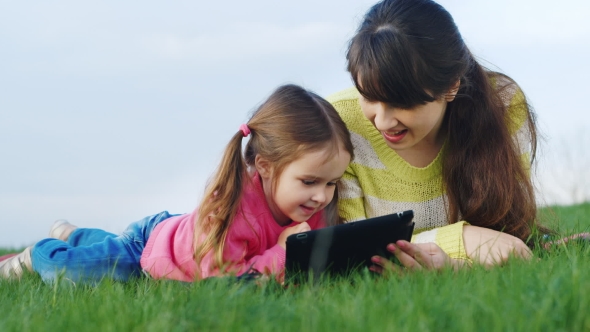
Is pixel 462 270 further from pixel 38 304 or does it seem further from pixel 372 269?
pixel 38 304

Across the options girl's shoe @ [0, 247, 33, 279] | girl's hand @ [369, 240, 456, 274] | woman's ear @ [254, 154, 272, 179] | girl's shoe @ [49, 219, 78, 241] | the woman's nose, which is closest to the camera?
girl's hand @ [369, 240, 456, 274]

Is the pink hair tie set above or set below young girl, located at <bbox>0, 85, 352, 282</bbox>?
above

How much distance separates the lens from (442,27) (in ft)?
12.7

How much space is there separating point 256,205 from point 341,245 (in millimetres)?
751

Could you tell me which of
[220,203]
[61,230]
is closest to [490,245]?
[220,203]

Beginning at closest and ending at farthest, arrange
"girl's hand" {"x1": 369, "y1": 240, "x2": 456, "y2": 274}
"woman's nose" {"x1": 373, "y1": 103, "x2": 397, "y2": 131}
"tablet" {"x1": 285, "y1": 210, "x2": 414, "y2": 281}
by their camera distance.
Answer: "tablet" {"x1": 285, "y1": 210, "x2": 414, "y2": 281} → "girl's hand" {"x1": 369, "y1": 240, "x2": 456, "y2": 274} → "woman's nose" {"x1": 373, "y1": 103, "x2": 397, "y2": 131}

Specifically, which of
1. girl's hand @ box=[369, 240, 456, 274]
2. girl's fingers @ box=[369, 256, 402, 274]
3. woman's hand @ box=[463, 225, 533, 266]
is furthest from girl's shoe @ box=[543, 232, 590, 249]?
girl's fingers @ box=[369, 256, 402, 274]

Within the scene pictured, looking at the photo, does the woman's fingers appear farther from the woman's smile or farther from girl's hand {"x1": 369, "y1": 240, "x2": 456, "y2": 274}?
the woman's smile

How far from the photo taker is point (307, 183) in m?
3.70

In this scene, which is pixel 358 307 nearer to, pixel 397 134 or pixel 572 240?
pixel 397 134

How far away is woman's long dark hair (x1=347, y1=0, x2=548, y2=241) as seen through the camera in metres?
3.61

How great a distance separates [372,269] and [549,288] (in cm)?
105

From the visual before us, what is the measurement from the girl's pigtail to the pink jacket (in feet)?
0.14

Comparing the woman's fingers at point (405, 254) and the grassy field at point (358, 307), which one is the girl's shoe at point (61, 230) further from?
the woman's fingers at point (405, 254)
